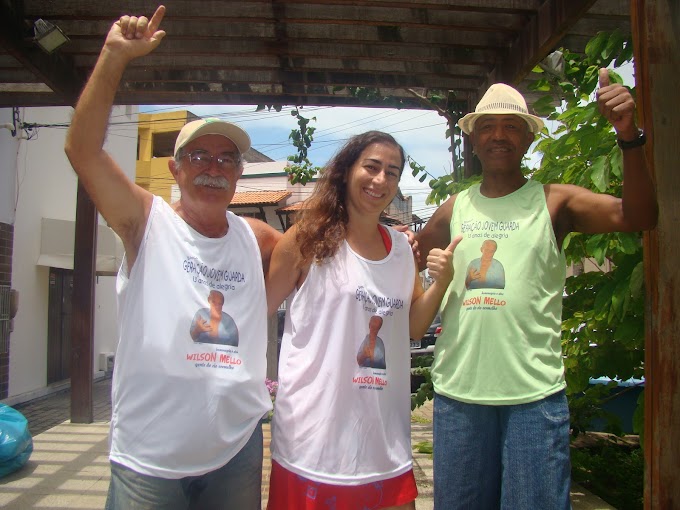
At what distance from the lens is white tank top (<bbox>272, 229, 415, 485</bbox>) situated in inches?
79.7

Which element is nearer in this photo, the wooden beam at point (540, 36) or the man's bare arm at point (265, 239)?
the man's bare arm at point (265, 239)

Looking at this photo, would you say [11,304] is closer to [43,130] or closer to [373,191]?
[43,130]

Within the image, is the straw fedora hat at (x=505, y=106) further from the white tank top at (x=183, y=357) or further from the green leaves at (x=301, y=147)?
the green leaves at (x=301, y=147)

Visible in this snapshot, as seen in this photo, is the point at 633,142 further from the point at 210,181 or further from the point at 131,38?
the point at 131,38

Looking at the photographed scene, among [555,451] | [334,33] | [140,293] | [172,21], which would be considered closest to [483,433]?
[555,451]

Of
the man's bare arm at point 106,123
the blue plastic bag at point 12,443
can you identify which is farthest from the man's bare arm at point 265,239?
the blue plastic bag at point 12,443

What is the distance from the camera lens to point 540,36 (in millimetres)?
3965

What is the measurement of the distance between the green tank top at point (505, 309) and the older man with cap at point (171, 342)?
660mm

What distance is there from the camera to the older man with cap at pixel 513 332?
196 cm

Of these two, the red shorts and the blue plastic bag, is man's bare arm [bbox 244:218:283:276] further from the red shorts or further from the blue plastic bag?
the blue plastic bag

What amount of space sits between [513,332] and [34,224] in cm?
998

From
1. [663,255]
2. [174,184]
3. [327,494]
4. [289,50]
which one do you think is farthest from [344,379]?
[174,184]

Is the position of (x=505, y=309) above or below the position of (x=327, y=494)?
above

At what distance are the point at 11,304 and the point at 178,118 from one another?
1910 cm
